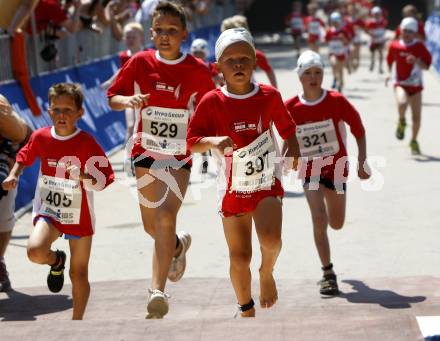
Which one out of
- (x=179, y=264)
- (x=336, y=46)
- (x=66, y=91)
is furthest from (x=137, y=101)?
(x=336, y=46)

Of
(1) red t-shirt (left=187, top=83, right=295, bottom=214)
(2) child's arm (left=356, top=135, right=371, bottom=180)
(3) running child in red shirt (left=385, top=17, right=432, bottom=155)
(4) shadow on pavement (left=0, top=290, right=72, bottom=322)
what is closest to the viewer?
(1) red t-shirt (left=187, top=83, right=295, bottom=214)

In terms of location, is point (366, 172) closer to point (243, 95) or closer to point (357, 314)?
point (243, 95)

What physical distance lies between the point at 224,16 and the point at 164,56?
3655cm

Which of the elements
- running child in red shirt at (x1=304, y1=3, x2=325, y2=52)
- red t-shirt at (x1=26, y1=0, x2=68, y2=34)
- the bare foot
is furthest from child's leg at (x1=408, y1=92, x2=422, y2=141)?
running child in red shirt at (x1=304, y1=3, x2=325, y2=52)

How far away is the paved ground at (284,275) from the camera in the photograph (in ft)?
18.8

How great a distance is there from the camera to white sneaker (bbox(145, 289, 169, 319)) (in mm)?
7297

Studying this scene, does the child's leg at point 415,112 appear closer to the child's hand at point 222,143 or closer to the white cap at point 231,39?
the white cap at point 231,39

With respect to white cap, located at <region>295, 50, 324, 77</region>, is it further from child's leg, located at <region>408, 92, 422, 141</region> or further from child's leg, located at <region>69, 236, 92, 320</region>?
child's leg, located at <region>408, 92, 422, 141</region>

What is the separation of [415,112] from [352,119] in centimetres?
744

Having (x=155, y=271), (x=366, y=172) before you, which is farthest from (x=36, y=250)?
(x=366, y=172)

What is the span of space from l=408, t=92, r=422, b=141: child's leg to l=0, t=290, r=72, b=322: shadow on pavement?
838cm

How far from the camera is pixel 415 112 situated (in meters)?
16.1

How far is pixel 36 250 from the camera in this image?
732cm

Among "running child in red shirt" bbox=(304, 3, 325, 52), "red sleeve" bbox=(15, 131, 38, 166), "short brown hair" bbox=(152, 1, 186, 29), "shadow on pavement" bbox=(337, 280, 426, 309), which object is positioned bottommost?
"running child in red shirt" bbox=(304, 3, 325, 52)
